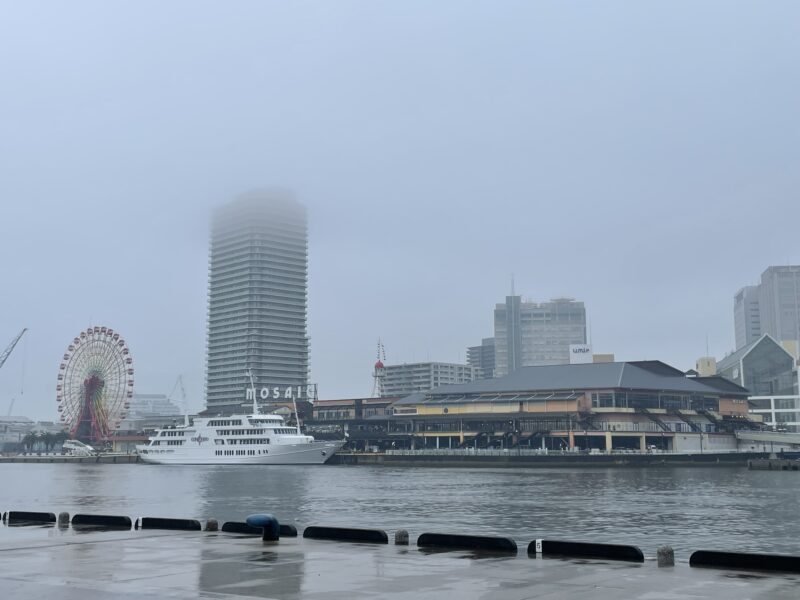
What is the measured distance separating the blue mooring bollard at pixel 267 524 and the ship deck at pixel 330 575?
581mm

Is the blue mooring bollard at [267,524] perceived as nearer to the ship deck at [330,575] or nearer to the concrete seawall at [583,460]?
the ship deck at [330,575]

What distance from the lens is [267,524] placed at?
1136 inches

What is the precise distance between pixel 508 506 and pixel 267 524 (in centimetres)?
4054

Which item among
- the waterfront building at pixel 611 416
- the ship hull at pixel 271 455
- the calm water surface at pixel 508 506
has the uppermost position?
the waterfront building at pixel 611 416

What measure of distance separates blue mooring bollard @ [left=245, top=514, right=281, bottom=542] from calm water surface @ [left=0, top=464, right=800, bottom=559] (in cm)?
1517

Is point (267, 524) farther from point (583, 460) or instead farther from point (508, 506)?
point (583, 460)

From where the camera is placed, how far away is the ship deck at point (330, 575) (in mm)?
19422

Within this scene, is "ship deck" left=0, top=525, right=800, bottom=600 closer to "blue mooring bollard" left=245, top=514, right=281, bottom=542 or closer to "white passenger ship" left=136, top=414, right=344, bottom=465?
"blue mooring bollard" left=245, top=514, right=281, bottom=542

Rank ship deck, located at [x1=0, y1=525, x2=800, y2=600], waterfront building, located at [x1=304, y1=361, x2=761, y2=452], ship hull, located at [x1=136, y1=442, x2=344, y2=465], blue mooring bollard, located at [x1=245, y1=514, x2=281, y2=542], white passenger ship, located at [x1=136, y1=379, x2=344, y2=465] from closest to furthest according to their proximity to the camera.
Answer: ship deck, located at [x1=0, y1=525, x2=800, y2=600]
blue mooring bollard, located at [x1=245, y1=514, x2=281, y2=542]
ship hull, located at [x1=136, y1=442, x2=344, y2=465]
white passenger ship, located at [x1=136, y1=379, x2=344, y2=465]
waterfront building, located at [x1=304, y1=361, x2=761, y2=452]

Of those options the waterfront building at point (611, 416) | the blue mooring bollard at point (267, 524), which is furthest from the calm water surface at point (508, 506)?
the waterfront building at point (611, 416)

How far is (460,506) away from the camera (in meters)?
66.4

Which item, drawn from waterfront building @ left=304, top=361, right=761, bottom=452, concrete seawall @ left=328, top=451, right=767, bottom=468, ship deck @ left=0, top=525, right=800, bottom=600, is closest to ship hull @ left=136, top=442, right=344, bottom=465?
concrete seawall @ left=328, top=451, right=767, bottom=468

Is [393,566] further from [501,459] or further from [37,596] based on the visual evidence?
[501,459]

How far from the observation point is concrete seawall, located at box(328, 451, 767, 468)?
543 ft
